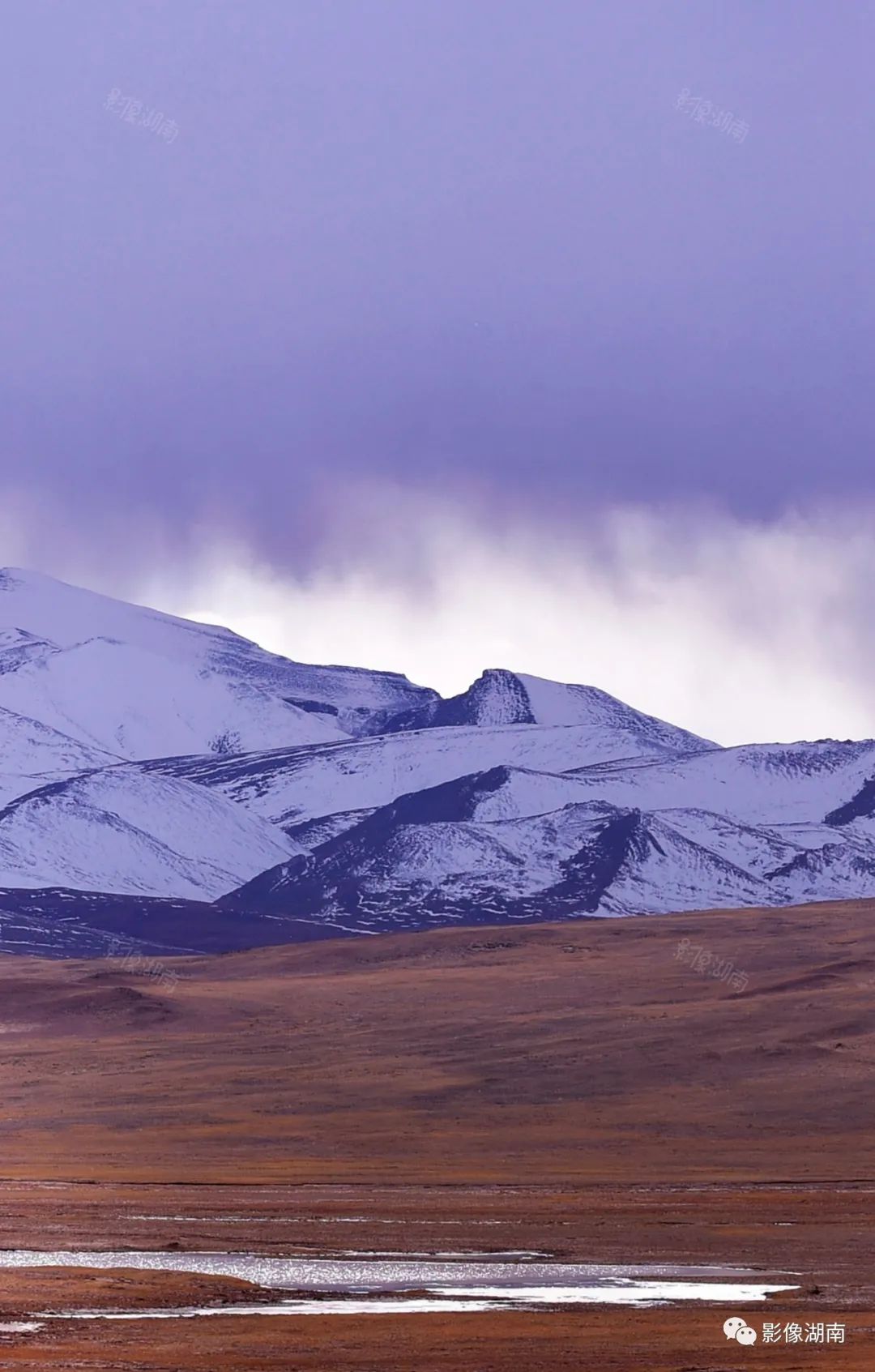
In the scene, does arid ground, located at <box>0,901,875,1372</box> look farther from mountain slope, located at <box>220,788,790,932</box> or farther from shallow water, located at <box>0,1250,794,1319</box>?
mountain slope, located at <box>220,788,790,932</box>

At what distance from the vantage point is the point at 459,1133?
200 feet

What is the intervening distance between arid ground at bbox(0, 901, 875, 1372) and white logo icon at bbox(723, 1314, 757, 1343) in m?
0.22

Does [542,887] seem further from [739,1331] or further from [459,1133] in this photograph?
[739,1331]

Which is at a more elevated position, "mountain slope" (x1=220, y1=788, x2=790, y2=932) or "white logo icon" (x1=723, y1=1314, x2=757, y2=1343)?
"mountain slope" (x1=220, y1=788, x2=790, y2=932)

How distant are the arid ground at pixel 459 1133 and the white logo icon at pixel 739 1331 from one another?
22 cm

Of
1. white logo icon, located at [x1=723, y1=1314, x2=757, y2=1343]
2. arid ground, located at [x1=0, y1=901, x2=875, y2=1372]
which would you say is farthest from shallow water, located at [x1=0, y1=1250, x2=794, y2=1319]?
white logo icon, located at [x1=723, y1=1314, x2=757, y2=1343]

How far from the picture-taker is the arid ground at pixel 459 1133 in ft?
88.7

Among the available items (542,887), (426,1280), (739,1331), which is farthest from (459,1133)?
(542,887)

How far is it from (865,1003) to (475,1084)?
19.2 m

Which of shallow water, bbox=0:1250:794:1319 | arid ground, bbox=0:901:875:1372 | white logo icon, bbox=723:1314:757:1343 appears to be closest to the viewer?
white logo icon, bbox=723:1314:757:1343

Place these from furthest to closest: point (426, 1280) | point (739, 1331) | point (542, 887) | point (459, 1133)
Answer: point (542, 887)
point (459, 1133)
point (426, 1280)
point (739, 1331)

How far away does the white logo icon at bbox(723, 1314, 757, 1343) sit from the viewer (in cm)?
2567

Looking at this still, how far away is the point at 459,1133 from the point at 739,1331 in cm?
3524

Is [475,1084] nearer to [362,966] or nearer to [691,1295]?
[691,1295]
